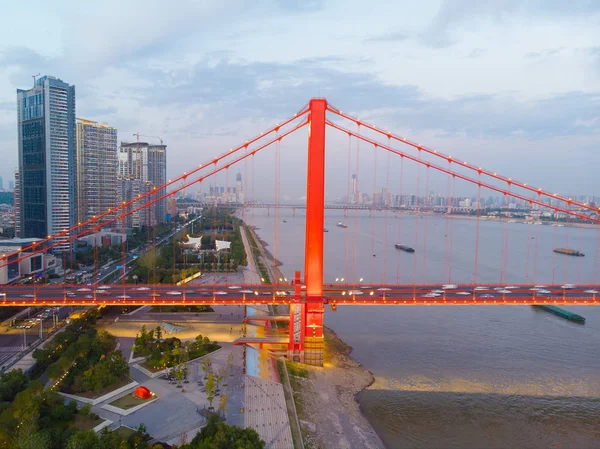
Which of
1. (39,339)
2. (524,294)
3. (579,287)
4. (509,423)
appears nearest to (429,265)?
(579,287)

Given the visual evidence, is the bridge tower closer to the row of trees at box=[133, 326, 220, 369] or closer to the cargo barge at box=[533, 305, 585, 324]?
the row of trees at box=[133, 326, 220, 369]

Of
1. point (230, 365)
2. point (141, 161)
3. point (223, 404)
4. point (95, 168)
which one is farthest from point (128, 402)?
point (141, 161)

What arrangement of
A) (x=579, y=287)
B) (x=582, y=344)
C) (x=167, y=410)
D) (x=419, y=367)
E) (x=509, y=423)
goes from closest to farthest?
(x=167, y=410) → (x=509, y=423) → (x=419, y=367) → (x=582, y=344) → (x=579, y=287)

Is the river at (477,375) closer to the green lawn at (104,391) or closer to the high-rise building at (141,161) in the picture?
the green lawn at (104,391)

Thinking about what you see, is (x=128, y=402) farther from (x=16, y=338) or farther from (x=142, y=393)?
(x=16, y=338)

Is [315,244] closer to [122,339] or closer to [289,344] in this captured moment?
[289,344]

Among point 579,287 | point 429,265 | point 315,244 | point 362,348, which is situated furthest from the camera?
point 429,265

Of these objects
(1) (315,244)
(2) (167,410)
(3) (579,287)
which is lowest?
(2) (167,410)
